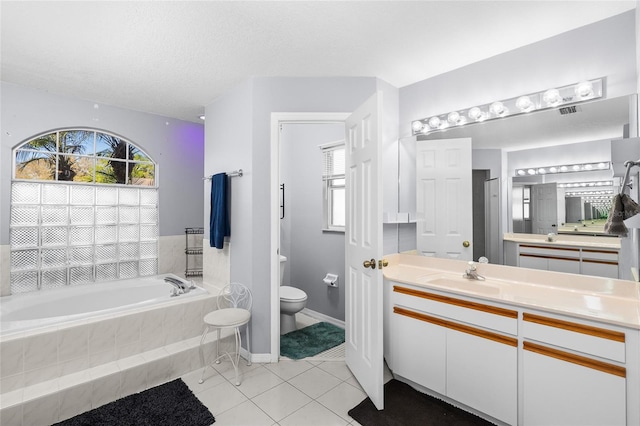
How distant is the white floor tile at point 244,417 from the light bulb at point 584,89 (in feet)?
9.41

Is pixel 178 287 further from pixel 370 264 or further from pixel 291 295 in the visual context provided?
pixel 370 264

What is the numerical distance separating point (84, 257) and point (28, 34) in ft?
6.97

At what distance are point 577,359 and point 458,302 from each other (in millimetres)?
610

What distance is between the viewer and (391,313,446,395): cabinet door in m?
2.05

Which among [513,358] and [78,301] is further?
[78,301]

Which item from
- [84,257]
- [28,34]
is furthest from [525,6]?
[84,257]

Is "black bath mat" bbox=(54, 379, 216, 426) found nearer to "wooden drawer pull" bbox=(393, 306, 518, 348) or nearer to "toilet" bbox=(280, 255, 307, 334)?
"toilet" bbox=(280, 255, 307, 334)

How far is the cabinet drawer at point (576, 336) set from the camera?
143 cm

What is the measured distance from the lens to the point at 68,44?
2188 millimetres

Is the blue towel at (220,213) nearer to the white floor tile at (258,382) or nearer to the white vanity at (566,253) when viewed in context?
the white floor tile at (258,382)

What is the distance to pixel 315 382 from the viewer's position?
7.79 feet

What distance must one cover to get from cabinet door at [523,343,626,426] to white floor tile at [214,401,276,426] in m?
1.52

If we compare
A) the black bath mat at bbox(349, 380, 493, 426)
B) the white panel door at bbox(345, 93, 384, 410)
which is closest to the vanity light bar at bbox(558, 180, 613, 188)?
the white panel door at bbox(345, 93, 384, 410)

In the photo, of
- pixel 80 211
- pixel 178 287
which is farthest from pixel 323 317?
pixel 80 211
